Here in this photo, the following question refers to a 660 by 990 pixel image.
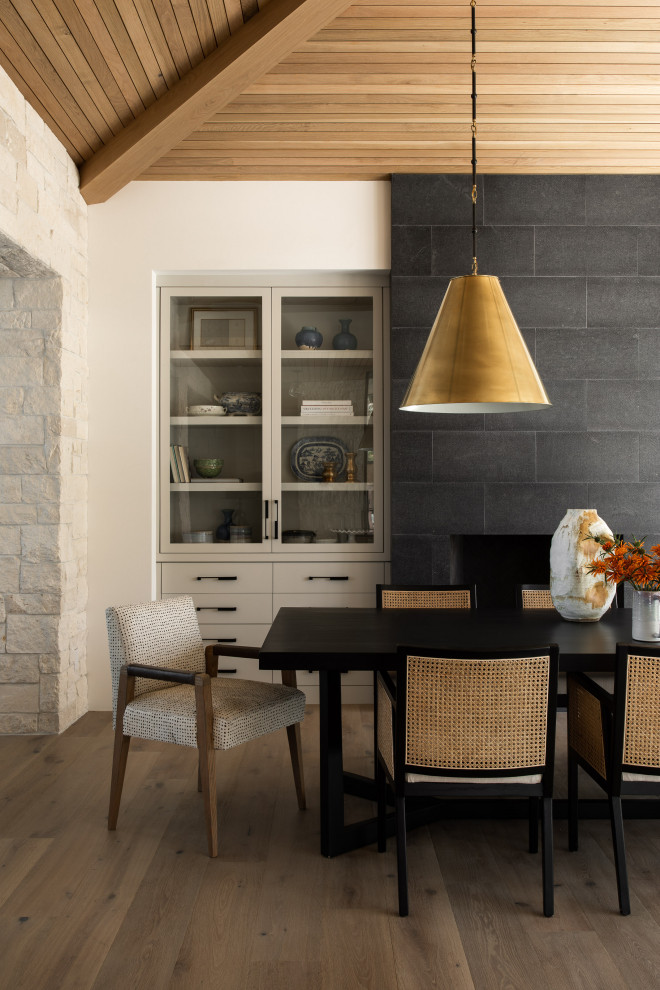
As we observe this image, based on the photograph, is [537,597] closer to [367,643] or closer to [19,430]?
[367,643]

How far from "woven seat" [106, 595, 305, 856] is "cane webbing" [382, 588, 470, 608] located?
59cm

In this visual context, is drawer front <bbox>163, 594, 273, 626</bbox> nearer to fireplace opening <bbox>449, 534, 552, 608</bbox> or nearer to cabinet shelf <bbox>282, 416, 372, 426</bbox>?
cabinet shelf <bbox>282, 416, 372, 426</bbox>

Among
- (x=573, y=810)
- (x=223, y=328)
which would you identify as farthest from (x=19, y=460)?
(x=573, y=810)

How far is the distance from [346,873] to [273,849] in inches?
11.4

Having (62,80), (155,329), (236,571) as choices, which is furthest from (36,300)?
(236,571)

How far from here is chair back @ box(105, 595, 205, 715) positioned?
2881mm

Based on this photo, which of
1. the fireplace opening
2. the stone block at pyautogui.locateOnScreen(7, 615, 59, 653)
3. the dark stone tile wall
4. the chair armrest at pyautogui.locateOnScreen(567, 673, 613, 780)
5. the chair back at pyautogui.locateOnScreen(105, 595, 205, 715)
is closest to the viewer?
the chair armrest at pyautogui.locateOnScreen(567, 673, 613, 780)

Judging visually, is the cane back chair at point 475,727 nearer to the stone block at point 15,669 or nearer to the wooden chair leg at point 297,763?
the wooden chair leg at point 297,763

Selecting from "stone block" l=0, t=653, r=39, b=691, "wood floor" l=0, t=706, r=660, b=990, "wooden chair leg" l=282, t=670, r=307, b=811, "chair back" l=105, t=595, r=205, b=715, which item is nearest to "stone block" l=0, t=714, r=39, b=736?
"stone block" l=0, t=653, r=39, b=691

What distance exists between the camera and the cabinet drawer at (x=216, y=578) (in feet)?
14.7

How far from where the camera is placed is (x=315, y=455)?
4539 mm

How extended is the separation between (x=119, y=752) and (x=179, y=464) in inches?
79.7

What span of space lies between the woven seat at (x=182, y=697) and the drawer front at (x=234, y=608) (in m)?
1.28

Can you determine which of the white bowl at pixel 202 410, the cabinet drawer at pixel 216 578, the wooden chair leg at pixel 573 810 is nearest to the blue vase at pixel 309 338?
the white bowl at pixel 202 410
